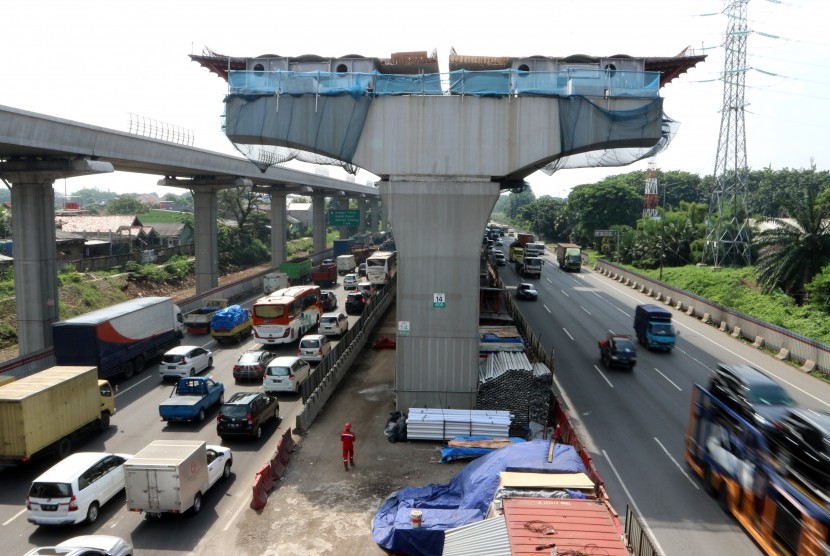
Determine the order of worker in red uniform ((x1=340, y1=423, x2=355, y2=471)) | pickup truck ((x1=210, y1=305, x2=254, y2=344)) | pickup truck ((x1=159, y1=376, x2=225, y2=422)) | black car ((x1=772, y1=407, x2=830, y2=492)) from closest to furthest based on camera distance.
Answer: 1. black car ((x1=772, y1=407, x2=830, y2=492))
2. worker in red uniform ((x1=340, y1=423, x2=355, y2=471))
3. pickup truck ((x1=159, y1=376, x2=225, y2=422))
4. pickup truck ((x1=210, y1=305, x2=254, y2=344))

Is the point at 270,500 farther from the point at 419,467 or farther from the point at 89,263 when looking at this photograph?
the point at 89,263

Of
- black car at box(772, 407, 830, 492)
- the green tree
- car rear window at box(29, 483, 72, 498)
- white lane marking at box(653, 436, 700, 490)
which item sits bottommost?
white lane marking at box(653, 436, 700, 490)

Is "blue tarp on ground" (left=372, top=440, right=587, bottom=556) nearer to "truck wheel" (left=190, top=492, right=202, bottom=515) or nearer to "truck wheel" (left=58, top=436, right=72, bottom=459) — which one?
"truck wheel" (left=190, top=492, right=202, bottom=515)

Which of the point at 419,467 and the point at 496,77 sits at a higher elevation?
the point at 496,77

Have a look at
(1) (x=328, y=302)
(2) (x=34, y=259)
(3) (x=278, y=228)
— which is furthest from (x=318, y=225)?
(2) (x=34, y=259)

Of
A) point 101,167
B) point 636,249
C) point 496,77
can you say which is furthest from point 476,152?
point 636,249

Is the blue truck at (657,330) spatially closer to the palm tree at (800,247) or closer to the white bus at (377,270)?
the palm tree at (800,247)

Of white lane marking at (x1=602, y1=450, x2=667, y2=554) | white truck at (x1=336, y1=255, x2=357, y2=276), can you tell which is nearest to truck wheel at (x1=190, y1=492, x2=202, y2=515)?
white lane marking at (x1=602, y1=450, x2=667, y2=554)
